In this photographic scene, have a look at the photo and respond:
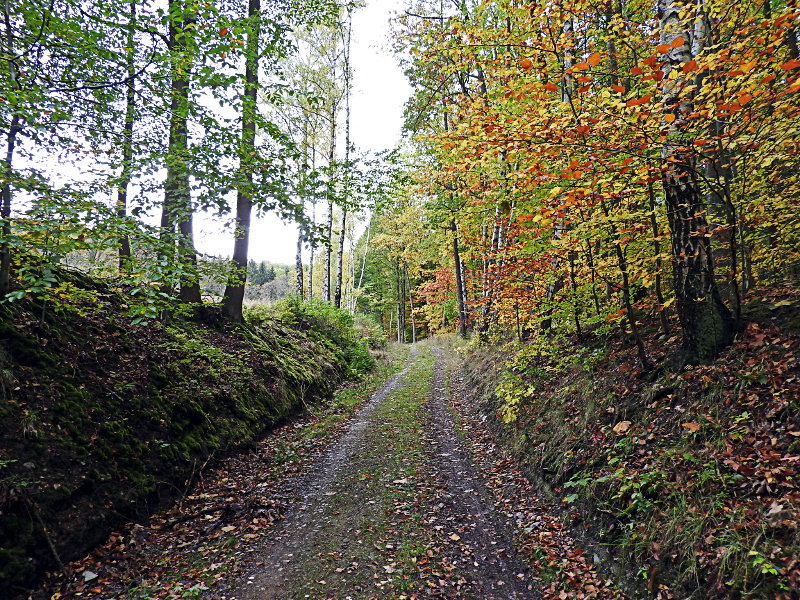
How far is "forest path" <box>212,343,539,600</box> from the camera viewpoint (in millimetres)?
3842

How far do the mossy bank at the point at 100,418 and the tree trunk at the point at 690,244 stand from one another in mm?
7576

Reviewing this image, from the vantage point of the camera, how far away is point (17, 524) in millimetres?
3572

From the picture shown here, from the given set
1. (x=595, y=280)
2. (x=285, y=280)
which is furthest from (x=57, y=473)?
(x=285, y=280)

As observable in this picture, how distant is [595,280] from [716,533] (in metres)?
4.38

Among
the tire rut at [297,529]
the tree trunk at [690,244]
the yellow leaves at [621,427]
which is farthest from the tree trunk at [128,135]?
the tree trunk at [690,244]

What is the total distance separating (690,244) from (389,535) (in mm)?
5375

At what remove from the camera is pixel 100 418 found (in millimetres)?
4969

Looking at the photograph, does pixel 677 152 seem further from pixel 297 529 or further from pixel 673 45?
pixel 297 529

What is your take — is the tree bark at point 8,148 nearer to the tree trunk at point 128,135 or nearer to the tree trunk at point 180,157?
the tree trunk at point 128,135

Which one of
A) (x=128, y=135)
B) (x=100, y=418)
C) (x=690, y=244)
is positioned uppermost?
(x=128, y=135)

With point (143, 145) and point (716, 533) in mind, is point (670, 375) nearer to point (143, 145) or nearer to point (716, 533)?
point (716, 533)

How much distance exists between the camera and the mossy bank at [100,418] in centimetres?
382

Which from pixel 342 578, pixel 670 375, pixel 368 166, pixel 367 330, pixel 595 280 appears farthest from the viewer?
pixel 367 330

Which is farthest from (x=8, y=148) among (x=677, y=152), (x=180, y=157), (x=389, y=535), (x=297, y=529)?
(x=677, y=152)
